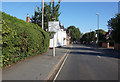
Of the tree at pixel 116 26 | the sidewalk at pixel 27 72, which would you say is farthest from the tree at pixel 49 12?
the sidewalk at pixel 27 72

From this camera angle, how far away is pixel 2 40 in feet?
21.6

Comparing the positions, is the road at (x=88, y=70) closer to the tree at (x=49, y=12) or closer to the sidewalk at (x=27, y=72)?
the sidewalk at (x=27, y=72)

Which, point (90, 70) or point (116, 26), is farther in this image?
point (116, 26)

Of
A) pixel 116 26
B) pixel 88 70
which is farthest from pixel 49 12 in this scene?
pixel 88 70

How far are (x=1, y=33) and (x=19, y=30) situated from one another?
7.79 ft

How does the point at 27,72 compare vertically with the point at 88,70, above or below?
above

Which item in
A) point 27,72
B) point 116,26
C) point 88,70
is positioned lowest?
point 88,70

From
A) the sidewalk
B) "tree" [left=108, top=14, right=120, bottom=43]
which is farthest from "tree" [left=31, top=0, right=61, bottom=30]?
the sidewalk

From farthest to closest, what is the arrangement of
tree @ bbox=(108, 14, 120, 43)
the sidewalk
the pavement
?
1. tree @ bbox=(108, 14, 120, 43)
2. the pavement
3. the sidewalk

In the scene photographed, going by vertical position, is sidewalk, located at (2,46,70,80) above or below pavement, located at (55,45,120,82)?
above

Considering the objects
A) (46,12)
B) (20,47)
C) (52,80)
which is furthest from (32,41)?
(46,12)

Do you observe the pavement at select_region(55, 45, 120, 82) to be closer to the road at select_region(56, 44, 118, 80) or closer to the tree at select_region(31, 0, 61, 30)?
the road at select_region(56, 44, 118, 80)

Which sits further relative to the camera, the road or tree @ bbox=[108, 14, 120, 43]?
tree @ bbox=[108, 14, 120, 43]

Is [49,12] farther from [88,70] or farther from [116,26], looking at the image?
[88,70]
